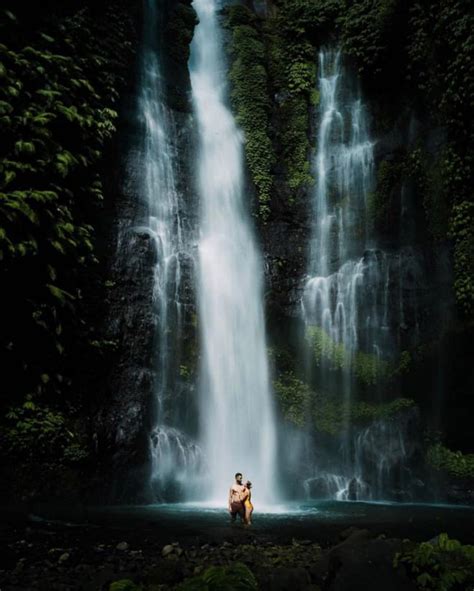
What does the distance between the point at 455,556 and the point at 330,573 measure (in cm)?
124

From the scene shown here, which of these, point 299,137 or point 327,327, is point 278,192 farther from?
point 327,327

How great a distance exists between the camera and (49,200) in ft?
38.0

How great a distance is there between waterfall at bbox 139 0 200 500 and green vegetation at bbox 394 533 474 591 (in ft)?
26.6

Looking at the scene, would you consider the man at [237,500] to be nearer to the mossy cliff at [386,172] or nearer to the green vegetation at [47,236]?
the green vegetation at [47,236]

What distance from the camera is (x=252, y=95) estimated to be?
19.8 meters

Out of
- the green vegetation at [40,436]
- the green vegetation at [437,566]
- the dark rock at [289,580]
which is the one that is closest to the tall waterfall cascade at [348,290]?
the green vegetation at [40,436]

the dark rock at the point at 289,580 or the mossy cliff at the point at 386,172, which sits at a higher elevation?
the mossy cliff at the point at 386,172

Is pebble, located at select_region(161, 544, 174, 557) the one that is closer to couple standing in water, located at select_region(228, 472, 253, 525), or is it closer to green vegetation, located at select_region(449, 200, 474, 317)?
couple standing in water, located at select_region(228, 472, 253, 525)

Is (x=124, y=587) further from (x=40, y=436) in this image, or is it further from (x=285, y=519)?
(x=40, y=436)

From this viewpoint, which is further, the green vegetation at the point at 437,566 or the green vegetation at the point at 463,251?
the green vegetation at the point at 463,251

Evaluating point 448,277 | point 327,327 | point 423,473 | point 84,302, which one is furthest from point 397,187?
point 84,302

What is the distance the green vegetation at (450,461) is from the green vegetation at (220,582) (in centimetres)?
1059

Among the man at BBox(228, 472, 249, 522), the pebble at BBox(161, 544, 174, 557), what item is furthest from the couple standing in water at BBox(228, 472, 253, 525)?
the pebble at BBox(161, 544, 174, 557)

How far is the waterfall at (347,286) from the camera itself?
14086mm
